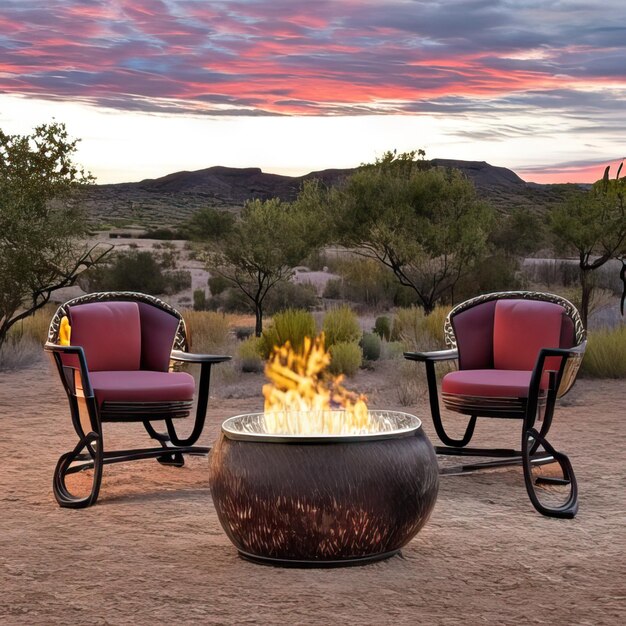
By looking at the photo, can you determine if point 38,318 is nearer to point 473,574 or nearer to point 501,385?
point 501,385

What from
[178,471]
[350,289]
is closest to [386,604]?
[178,471]

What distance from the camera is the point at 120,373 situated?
810 centimetres

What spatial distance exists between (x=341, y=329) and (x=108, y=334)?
28.5 ft

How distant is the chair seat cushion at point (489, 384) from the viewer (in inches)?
297

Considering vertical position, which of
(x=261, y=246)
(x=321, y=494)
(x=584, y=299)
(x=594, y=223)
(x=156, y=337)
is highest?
(x=594, y=223)

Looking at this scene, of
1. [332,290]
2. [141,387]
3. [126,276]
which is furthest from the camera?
[332,290]

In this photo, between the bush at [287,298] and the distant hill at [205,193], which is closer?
the bush at [287,298]

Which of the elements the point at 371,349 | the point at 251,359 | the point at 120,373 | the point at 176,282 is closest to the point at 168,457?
the point at 120,373

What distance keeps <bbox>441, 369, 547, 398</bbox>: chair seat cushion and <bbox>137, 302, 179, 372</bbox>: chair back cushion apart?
226cm

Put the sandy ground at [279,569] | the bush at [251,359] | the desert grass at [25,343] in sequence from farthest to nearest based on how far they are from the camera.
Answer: the desert grass at [25,343], the bush at [251,359], the sandy ground at [279,569]

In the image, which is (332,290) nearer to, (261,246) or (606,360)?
(261,246)

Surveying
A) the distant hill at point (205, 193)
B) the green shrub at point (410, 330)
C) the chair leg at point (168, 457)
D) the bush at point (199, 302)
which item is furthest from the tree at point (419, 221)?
the distant hill at point (205, 193)

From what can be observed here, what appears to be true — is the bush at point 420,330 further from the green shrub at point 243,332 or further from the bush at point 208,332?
the green shrub at point 243,332

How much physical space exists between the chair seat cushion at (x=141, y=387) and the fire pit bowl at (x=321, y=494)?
6.54 ft
